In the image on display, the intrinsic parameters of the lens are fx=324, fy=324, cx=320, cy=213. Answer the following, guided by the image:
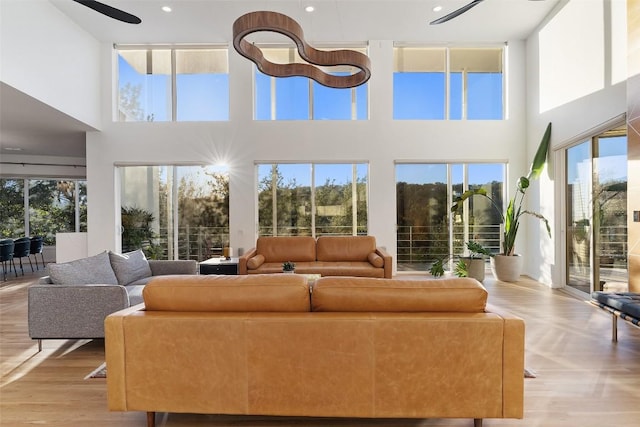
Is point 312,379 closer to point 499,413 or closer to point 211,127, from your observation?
point 499,413

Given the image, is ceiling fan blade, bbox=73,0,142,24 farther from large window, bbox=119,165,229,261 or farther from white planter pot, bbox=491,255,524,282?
white planter pot, bbox=491,255,524,282

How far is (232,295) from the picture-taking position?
5.72 feet

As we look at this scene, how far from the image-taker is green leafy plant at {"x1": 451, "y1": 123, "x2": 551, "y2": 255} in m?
5.63

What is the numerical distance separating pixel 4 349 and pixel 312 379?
3251 mm

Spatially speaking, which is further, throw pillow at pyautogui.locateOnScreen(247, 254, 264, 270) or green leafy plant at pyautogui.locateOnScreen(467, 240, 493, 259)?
green leafy plant at pyautogui.locateOnScreen(467, 240, 493, 259)

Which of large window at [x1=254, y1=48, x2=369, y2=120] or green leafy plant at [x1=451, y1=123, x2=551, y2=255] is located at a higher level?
large window at [x1=254, y1=48, x2=369, y2=120]

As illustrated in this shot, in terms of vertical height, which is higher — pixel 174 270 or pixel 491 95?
pixel 491 95

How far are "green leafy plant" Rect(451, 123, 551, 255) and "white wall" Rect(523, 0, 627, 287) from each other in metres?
0.13

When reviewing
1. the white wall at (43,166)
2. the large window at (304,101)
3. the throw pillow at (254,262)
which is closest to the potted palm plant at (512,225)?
the large window at (304,101)

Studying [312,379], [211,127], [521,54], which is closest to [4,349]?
[312,379]

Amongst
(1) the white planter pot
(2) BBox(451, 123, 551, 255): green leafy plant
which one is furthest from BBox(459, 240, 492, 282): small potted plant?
(2) BBox(451, 123, 551, 255): green leafy plant

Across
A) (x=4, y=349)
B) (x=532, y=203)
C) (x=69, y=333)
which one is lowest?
(x=4, y=349)

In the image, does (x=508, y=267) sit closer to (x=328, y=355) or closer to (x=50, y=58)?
(x=328, y=355)

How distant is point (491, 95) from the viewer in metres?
6.66
